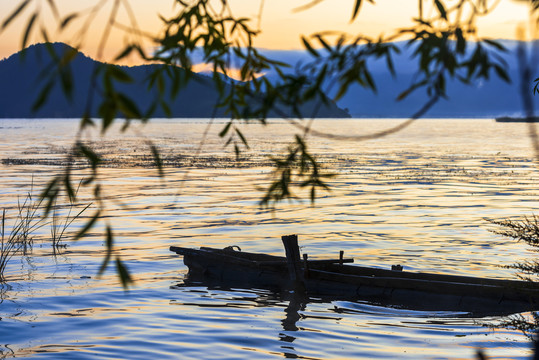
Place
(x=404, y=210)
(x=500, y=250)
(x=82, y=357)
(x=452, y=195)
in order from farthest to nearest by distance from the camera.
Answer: (x=452, y=195)
(x=404, y=210)
(x=500, y=250)
(x=82, y=357)

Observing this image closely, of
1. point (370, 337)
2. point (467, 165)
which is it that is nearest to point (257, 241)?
point (370, 337)

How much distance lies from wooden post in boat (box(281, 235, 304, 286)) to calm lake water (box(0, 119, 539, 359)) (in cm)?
64

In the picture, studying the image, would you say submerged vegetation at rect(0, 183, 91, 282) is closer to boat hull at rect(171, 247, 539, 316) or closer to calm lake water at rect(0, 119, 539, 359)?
calm lake water at rect(0, 119, 539, 359)

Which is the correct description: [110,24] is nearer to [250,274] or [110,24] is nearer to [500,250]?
[250,274]

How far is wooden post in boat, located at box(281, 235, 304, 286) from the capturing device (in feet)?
49.3

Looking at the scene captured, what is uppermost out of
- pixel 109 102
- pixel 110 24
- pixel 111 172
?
pixel 110 24

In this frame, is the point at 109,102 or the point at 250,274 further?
the point at 250,274

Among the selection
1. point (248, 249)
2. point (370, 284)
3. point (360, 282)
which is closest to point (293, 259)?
point (360, 282)

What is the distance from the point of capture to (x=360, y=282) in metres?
14.3

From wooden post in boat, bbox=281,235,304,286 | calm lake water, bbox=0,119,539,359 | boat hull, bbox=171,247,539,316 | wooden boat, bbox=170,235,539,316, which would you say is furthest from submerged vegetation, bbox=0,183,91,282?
wooden post in boat, bbox=281,235,304,286

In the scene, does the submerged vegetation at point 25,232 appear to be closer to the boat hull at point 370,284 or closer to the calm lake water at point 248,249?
the calm lake water at point 248,249

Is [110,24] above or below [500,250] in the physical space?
above

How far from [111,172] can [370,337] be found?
1420 inches

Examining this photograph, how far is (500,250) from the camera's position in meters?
21.2
